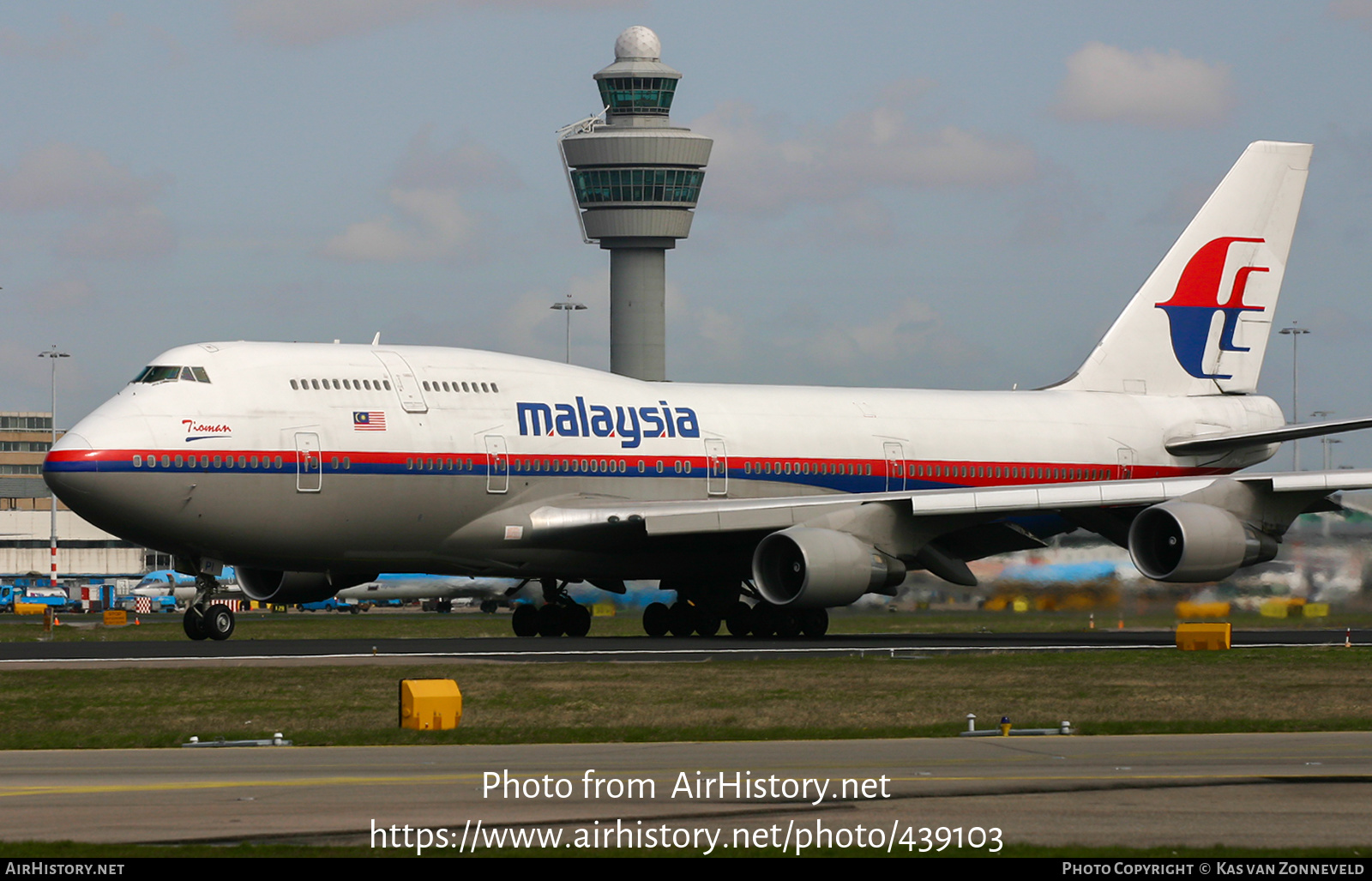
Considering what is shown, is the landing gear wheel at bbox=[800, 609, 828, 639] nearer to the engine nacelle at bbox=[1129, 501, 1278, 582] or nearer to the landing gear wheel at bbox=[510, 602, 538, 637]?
the engine nacelle at bbox=[1129, 501, 1278, 582]

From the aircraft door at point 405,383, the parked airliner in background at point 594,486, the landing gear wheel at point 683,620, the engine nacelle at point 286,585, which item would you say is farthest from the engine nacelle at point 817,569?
the engine nacelle at point 286,585

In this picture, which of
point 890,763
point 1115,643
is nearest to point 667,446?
point 1115,643

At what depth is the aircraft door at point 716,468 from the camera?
3684 centimetres

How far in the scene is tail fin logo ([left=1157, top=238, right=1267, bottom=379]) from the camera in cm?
4425

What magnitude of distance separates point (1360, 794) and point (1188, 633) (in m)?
17.7

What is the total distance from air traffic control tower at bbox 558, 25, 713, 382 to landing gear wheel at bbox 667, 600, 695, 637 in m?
90.2

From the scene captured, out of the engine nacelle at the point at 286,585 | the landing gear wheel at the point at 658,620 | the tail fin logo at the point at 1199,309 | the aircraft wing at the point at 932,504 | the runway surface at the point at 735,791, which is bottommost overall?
the runway surface at the point at 735,791

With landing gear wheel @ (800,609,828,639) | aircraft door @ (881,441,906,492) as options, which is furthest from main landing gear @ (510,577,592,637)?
aircraft door @ (881,441,906,492)

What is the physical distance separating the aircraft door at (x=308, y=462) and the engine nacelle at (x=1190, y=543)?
50.9 feet

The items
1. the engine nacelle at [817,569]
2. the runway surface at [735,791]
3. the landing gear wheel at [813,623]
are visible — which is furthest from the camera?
the landing gear wheel at [813,623]

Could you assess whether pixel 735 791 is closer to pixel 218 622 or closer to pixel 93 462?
pixel 93 462

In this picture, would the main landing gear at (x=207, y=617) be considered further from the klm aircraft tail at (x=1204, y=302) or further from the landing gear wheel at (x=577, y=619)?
the klm aircraft tail at (x=1204, y=302)

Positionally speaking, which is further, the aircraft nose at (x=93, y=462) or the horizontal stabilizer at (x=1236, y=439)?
the horizontal stabilizer at (x=1236, y=439)
